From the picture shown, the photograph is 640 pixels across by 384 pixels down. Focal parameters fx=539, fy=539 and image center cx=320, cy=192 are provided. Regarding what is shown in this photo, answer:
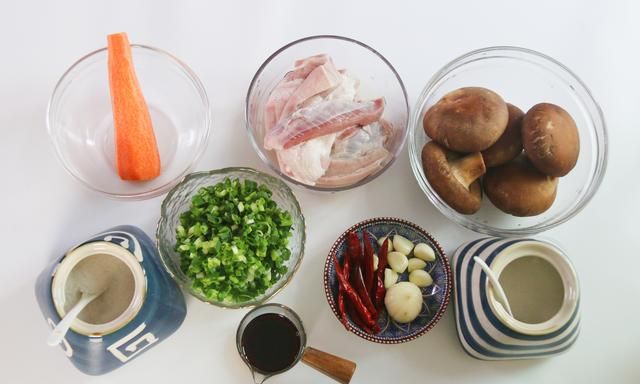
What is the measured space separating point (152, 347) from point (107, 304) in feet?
0.64

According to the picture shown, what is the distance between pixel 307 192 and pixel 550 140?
1.76ft

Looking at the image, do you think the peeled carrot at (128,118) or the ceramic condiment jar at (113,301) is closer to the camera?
the ceramic condiment jar at (113,301)

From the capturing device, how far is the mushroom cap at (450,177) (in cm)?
111

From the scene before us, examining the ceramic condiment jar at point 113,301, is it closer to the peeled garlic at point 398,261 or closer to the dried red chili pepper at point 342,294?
the dried red chili pepper at point 342,294

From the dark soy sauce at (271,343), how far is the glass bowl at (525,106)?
1.41ft

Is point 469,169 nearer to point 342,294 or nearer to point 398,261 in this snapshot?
point 398,261

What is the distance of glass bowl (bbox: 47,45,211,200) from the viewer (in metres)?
1.21

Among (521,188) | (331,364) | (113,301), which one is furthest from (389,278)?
(113,301)

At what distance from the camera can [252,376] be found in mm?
1219

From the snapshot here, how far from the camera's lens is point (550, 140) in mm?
1066

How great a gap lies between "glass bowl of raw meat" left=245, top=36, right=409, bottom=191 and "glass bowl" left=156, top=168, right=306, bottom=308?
49mm

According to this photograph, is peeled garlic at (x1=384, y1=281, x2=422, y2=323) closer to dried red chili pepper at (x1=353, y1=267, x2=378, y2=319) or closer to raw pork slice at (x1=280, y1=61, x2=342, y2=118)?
dried red chili pepper at (x1=353, y1=267, x2=378, y2=319)

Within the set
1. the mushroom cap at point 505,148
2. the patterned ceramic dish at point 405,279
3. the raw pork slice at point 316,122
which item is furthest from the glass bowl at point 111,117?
the mushroom cap at point 505,148

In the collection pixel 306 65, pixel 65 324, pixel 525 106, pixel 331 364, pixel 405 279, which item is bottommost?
pixel 331 364
